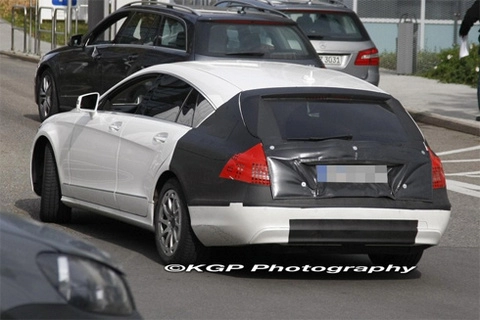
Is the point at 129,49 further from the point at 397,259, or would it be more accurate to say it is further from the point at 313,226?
the point at 313,226

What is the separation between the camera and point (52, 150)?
10094 mm

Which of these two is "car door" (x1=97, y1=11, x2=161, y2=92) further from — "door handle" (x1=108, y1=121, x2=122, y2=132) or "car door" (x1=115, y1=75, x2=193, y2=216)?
"car door" (x1=115, y1=75, x2=193, y2=216)

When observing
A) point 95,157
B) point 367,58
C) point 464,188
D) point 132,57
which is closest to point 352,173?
point 95,157

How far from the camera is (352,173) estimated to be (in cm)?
791

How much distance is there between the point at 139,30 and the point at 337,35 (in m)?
4.77

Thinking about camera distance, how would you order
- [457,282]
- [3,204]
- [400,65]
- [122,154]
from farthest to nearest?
[400,65] → [3,204] → [122,154] → [457,282]

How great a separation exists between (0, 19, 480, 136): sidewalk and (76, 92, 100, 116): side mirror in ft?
30.0

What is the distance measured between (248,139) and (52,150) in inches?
103

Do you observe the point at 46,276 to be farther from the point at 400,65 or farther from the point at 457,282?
the point at 400,65

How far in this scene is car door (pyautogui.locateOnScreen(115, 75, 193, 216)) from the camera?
8617mm

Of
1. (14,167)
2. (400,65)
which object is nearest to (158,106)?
(14,167)

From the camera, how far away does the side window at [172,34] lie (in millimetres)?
14336

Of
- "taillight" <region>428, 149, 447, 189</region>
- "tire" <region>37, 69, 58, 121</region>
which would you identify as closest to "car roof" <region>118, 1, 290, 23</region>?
"tire" <region>37, 69, 58, 121</region>

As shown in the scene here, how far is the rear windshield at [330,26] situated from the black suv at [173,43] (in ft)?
12.4
